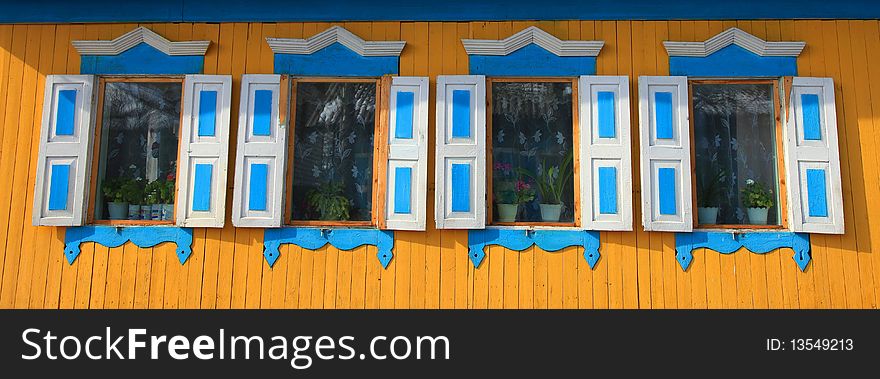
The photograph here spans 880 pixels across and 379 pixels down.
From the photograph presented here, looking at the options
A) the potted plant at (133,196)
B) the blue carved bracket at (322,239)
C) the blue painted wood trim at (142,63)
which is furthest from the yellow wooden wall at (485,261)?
the potted plant at (133,196)

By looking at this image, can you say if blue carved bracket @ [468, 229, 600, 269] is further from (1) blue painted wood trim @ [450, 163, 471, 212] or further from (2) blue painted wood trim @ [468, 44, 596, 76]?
(2) blue painted wood trim @ [468, 44, 596, 76]

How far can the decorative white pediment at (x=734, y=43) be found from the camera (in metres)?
4.59

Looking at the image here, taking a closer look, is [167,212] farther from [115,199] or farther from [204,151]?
[204,151]

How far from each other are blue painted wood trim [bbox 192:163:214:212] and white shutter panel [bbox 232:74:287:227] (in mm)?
200

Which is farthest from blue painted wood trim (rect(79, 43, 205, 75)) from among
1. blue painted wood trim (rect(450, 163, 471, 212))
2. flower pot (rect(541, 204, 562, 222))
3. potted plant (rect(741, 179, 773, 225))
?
→ potted plant (rect(741, 179, 773, 225))

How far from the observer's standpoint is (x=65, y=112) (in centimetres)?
460

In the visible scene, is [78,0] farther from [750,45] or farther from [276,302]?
[750,45]

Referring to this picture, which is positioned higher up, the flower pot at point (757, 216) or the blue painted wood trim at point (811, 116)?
the blue painted wood trim at point (811, 116)

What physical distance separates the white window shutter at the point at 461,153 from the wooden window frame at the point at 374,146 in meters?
0.39

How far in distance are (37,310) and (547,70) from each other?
3.98m

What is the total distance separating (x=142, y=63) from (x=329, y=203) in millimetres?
1715

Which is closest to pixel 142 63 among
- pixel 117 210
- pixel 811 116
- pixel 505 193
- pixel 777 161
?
pixel 117 210

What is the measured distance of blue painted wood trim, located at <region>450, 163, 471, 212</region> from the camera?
14.6 ft

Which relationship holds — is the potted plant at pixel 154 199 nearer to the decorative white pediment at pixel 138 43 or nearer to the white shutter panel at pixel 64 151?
the white shutter panel at pixel 64 151
